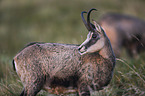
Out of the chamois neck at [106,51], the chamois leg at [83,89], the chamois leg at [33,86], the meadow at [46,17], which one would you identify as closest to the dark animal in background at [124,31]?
the meadow at [46,17]

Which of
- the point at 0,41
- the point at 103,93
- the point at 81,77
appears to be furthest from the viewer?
the point at 0,41

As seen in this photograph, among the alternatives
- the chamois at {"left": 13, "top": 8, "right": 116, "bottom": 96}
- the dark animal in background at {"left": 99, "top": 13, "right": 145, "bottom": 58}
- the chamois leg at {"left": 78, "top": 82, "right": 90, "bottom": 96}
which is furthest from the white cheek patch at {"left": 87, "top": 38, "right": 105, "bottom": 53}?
the dark animal in background at {"left": 99, "top": 13, "right": 145, "bottom": 58}

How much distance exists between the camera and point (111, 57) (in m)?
3.57

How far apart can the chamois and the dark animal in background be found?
3.79 metres

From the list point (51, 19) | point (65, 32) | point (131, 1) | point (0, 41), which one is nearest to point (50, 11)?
point (51, 19)

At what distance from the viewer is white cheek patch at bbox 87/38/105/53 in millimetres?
3366

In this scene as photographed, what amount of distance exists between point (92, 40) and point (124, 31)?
448cm

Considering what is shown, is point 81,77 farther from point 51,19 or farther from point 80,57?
point 51,19

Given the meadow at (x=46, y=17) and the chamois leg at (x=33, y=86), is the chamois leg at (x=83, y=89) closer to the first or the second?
the chamois leg at (x=33, y=86)

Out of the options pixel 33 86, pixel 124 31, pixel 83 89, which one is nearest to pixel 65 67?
pixel 83 89

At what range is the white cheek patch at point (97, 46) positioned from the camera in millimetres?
3366

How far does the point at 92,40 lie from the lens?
3396 millimetres

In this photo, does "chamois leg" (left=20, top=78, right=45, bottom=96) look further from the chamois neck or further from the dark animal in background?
the dark animal in background

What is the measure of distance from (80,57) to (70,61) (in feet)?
0.56
